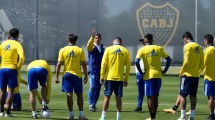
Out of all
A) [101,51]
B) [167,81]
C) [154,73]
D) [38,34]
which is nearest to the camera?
[154,73]

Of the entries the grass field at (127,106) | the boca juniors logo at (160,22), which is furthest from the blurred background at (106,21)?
the grass field at (127,106)

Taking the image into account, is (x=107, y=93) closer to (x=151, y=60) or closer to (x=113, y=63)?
(x=113, y=63)

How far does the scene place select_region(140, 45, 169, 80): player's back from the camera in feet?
49.0

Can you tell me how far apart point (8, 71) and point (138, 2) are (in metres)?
21.9

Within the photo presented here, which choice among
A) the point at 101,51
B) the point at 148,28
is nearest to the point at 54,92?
the point at 101,51

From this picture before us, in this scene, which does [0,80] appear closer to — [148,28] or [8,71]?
[8,71]

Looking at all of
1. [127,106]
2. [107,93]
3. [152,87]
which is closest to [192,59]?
[152,87]

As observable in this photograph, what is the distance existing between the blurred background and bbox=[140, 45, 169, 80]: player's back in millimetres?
20217

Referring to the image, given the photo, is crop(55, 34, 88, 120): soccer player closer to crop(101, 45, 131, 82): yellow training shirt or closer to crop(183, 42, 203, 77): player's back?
crop(101, 45, 131, 82): yellow training shirt

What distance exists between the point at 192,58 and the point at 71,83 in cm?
288

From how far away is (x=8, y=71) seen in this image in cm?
1559

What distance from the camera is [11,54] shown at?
51.2 feet

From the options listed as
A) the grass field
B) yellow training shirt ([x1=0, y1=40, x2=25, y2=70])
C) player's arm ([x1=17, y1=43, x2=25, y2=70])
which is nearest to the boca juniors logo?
the grass field

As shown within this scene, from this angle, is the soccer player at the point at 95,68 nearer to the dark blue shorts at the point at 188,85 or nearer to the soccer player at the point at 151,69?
the soccer player at the point at 151,69
